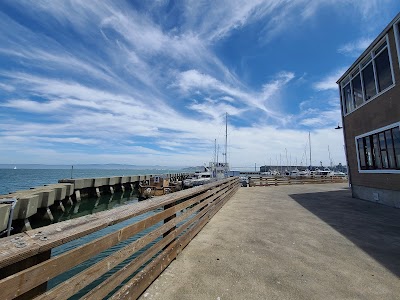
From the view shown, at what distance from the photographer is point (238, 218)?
8047 mm

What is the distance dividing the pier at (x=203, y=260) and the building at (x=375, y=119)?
4.51m

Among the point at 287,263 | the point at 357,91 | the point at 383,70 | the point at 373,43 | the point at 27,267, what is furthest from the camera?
the point at 357,91

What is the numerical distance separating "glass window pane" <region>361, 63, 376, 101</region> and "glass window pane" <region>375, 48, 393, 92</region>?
453mm

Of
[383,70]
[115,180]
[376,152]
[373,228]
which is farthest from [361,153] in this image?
[115,180]

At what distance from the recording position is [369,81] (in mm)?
11234

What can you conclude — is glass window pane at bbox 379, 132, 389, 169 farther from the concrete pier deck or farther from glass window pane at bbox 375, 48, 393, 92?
the concrete pier deck

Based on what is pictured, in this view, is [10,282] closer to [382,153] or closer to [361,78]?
[382,153]

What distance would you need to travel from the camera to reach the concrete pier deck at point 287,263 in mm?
3270

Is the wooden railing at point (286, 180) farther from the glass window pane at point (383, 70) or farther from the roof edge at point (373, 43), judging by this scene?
the glass window pane at point (383, 70)

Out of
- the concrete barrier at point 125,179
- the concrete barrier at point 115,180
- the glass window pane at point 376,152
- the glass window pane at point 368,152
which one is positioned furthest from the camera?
the concrete barrier at point 125,179

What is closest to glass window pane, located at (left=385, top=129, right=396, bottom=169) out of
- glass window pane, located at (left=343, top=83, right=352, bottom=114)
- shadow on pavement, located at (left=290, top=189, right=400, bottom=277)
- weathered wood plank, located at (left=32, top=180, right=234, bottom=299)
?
shadow on pavement, located at (left=290, top=189, right=400, bottom=277)

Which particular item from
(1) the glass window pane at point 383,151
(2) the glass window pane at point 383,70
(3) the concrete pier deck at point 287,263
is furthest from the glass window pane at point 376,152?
(3) the concrete pier deck at point 287,263

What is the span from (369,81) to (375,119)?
1976mm

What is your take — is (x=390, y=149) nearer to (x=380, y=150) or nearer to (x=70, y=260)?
(x=380, y=150)
